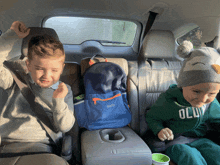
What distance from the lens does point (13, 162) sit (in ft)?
2.86

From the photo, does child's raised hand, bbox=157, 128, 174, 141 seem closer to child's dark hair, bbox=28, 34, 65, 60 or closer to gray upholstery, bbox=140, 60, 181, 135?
gray upholstery, bbox=140, 60, 181, 135

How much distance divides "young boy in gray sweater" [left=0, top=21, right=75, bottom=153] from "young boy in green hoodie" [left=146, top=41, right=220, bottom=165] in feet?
2.35

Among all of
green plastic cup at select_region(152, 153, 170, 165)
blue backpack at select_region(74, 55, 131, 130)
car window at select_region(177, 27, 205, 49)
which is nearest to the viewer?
green plastic cup at select_region(152, 153, 170, 165)

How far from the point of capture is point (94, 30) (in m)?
2.09

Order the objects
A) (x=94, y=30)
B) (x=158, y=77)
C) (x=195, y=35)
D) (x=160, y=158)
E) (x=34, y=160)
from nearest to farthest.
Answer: (x=34, y=160)
(x=160, y=158)
(x=158, y=77)
(x=195, y=35)
(x=94, y=30)

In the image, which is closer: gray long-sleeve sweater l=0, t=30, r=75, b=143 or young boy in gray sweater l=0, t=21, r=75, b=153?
young boy in gray sweater l=0, t=21, r=75, b=153

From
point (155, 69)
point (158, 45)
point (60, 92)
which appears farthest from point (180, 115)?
point (60, 92)

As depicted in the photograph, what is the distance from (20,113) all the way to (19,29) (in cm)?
49

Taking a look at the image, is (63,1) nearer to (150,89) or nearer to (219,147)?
(150,89)

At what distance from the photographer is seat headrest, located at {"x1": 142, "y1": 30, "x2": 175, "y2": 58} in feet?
5.48

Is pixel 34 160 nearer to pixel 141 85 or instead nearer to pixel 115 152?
pixel 115 152

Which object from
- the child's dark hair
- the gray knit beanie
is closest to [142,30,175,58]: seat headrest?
the gray knit beanie

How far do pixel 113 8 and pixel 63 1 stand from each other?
474 mm

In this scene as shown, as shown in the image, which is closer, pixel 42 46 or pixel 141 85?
pixel 42 46
